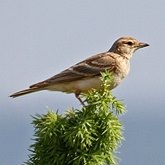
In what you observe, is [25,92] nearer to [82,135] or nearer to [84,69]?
[84,69]

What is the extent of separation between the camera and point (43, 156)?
6340mm

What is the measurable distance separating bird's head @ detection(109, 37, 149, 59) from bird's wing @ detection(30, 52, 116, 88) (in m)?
0.78

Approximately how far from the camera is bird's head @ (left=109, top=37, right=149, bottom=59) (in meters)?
12.2

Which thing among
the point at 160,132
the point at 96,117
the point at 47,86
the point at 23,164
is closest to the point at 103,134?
the point at 96,117

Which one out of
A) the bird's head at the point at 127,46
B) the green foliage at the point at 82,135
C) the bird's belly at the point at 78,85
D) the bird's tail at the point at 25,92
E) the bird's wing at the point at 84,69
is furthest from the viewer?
the bird's head at the point at 127,46

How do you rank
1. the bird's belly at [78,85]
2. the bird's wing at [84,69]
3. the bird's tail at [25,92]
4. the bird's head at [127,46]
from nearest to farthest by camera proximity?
the bird's tail at [25,92], the bird's belly at [78,85], the bird's wing at [84,69], the bird's head at [127,46]

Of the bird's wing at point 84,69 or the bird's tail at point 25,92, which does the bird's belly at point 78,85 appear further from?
the bird's tail at point 25,92

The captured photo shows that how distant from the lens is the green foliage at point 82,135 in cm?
630

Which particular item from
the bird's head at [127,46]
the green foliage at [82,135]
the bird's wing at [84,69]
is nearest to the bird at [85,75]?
the bird's wing at [84,69]

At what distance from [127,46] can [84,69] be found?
1333 mm

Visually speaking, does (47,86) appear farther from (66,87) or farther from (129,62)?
(129,62)

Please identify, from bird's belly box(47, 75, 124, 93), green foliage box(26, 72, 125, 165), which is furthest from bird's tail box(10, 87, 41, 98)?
green foliage box(26, 72, 125, 165)

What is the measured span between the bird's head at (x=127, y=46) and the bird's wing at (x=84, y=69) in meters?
0.78

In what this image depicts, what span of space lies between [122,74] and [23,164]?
194 inches
